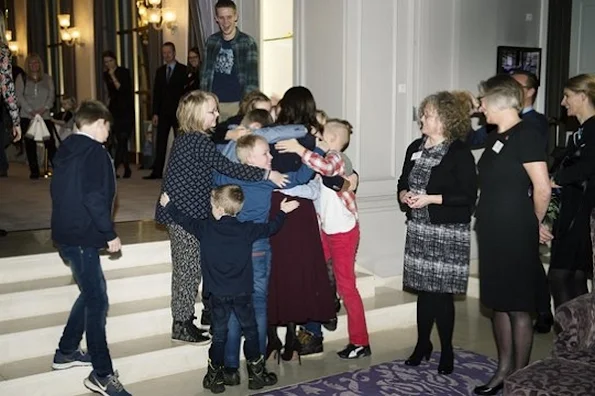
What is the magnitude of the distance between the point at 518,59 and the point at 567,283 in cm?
287

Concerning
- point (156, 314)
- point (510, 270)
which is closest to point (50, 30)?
point (156, 314)

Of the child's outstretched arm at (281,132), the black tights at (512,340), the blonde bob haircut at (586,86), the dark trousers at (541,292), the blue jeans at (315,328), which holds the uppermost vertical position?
the blonde bob haircut at (586,86)

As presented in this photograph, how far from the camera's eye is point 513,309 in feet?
12.9

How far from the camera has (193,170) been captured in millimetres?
4176

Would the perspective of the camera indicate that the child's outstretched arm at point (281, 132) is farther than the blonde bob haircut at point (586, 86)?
No

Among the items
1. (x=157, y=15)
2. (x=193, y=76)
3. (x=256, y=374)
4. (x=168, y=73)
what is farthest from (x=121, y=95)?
(x=256, y=374)

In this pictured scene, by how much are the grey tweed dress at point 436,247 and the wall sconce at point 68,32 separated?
11600mm

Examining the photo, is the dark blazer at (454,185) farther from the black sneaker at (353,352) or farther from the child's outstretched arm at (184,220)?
the child's outstretched arm at (184,220)

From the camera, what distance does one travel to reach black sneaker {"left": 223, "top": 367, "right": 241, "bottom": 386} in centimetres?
428

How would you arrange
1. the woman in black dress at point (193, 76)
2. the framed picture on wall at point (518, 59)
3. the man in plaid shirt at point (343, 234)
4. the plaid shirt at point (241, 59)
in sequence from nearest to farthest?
the man in plaid shirt at point (343, 234) < the plaid shirt at point (241, 59) < the framed picture on wall at point (518, 59) < the woman in black dress at point (193, 76)

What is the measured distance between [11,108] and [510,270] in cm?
353

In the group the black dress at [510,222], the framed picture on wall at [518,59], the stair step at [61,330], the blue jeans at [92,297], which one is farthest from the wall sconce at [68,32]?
the black dress at [510,222]

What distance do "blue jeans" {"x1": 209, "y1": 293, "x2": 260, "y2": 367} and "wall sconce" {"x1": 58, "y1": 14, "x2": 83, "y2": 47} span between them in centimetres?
1161

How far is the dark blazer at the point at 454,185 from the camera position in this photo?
13.9ft
